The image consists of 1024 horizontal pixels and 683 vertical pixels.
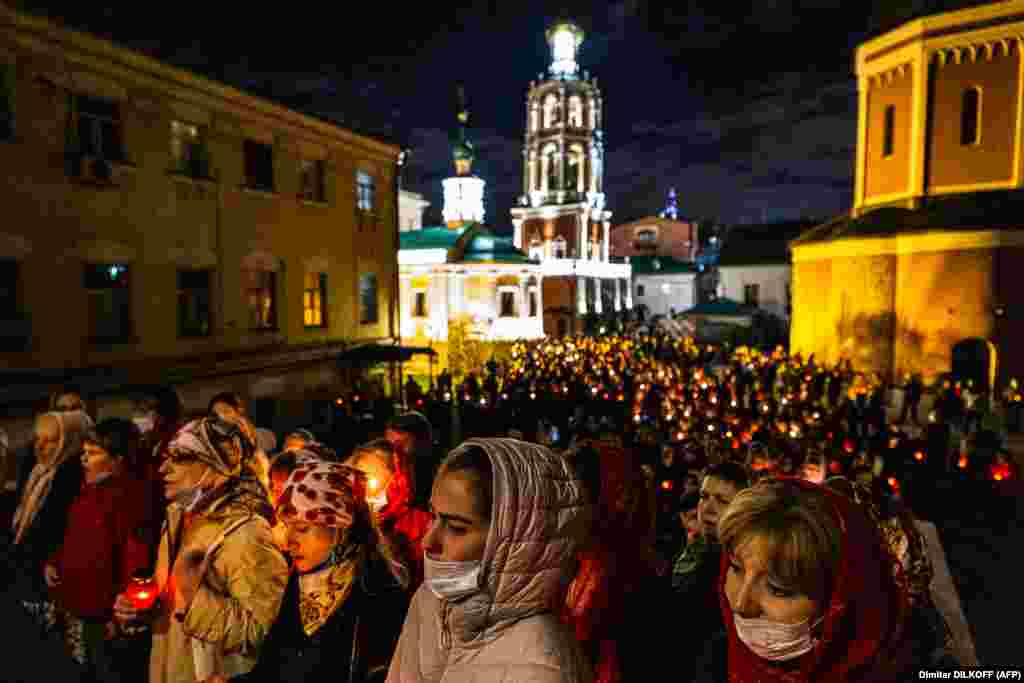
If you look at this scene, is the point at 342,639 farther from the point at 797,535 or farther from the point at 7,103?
the point at 7,103

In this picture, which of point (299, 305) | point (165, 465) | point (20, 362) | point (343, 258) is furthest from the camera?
point (343, 258)

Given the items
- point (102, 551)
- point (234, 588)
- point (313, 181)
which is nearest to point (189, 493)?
point (234, 588)

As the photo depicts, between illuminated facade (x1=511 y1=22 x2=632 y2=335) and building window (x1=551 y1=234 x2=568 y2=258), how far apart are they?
94 mm

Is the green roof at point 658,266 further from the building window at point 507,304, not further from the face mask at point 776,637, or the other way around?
the face mask at point 776,637

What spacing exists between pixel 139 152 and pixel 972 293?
24.5 meters

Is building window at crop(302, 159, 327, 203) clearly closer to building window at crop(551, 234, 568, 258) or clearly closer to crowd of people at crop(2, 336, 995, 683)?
crowd of people at crop(2, 336, 995, 683)

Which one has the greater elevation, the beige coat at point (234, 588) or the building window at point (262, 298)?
the building window at point (262, 298)

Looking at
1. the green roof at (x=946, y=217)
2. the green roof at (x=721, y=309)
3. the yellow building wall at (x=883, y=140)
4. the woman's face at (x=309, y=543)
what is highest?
the yellow building wall at (x=883, y=140)

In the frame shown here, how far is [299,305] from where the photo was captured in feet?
56.5

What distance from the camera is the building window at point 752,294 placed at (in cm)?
5359

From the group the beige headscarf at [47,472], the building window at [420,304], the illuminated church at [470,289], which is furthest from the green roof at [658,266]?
the beige headscarf at [47,472]

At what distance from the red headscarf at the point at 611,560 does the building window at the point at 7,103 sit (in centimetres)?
1229

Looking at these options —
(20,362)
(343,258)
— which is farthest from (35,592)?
(343,258)

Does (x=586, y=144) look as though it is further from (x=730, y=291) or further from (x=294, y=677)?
(x=294, y=677)
